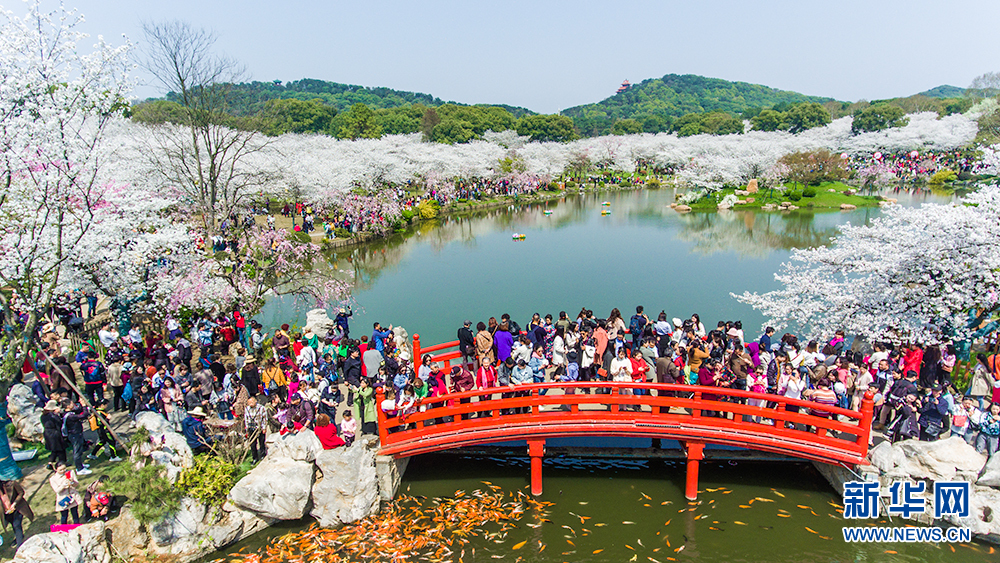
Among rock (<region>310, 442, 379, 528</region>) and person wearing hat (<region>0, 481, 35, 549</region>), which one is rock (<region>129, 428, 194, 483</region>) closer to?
person wearing hat (<region>0, 481, 35, 549</region>)

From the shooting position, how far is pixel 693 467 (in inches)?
334

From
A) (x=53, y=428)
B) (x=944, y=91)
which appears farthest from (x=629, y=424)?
(x=944, y=91)

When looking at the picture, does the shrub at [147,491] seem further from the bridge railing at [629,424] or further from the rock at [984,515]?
the rock at [984,515]

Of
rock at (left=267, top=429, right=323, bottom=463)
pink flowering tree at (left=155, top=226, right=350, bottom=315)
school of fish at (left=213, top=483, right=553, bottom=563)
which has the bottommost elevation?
school of fish at (left=213, top=483, right=553, bottom=563)

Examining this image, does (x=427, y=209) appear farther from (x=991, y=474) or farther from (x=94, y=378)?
(x=991, y=474)

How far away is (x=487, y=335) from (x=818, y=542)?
6147 mm

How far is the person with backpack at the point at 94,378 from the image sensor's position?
9.85m

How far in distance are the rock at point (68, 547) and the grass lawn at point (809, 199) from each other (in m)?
39.3

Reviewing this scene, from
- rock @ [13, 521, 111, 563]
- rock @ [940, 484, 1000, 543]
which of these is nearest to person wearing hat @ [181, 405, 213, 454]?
rock @ [13, 521, 111, 563]

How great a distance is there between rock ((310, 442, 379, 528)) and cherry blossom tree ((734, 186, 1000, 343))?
9701mm

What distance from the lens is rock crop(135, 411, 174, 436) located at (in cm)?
825

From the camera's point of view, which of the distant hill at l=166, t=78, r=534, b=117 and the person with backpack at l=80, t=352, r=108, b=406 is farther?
the distant hill at l=166, t=78, r=534, b=117

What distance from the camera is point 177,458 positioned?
312 inches

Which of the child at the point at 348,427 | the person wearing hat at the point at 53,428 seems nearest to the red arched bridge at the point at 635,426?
the child at the point at 348,427
